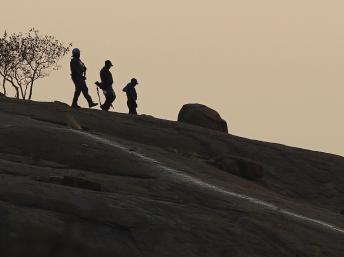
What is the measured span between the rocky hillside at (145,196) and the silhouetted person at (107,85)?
358 cm

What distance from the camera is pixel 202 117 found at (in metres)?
32.2

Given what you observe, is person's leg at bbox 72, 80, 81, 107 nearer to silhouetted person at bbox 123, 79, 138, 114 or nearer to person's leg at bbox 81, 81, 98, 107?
person's leg at bbox 81, 81, 98, 107

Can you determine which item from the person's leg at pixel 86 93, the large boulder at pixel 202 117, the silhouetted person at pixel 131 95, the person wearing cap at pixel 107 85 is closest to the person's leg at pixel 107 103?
the person wearing cap at pixel 107 85

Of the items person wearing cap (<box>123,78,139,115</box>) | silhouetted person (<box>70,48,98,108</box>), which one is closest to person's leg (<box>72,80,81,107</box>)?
silhouetted person (<box>70,48,98,108</box>)

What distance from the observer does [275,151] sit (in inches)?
1079

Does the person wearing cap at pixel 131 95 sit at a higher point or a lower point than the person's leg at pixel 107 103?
higher

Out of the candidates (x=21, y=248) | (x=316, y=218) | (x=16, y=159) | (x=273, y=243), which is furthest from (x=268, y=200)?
(x=21, y=248)

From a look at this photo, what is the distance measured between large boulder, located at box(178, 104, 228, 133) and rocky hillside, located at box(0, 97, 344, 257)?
23.5ft

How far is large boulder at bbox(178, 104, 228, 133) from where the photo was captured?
3195 centimetres

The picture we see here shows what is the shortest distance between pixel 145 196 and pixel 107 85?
15.4 m

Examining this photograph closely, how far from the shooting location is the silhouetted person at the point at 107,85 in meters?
27.8

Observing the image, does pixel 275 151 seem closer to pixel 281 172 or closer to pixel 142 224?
pixel 281 172

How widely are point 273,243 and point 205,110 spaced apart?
2089 cm

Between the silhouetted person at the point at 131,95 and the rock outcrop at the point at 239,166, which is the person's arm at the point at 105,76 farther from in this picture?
the rock outcrop at the point at 239,166
